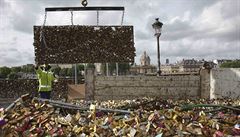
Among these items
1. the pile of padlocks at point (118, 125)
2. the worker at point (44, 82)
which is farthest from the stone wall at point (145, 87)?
the pile of padlocks at point (118, 125)

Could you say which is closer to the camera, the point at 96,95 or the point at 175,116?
the point at 175,116

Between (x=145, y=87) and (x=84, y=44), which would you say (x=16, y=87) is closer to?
(x=84, y=44)

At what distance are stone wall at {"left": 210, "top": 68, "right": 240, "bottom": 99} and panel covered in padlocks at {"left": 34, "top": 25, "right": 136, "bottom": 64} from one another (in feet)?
12.3

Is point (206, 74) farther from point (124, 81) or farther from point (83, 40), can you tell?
point (83, 40)

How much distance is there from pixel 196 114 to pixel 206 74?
1501 centimetres

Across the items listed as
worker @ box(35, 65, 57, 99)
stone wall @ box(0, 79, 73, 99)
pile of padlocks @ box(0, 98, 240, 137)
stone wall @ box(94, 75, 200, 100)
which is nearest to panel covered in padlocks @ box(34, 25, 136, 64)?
stone wall @ box(94, 75, 200, 100)

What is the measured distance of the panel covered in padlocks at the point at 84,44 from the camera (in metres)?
19.7

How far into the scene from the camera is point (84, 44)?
19891 mm

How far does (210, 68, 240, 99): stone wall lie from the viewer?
58.7 ft

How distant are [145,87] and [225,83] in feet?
10.9

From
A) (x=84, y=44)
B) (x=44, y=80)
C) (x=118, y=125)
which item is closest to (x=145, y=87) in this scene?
(x=84, y=44)

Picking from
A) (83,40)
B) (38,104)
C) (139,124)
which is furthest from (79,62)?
(139,124)

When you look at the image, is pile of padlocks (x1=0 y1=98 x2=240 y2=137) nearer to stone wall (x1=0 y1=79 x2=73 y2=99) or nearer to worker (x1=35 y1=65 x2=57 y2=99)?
worker (x1=35 y1=65 x2=57 y2=99)

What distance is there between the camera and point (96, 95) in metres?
19.2
